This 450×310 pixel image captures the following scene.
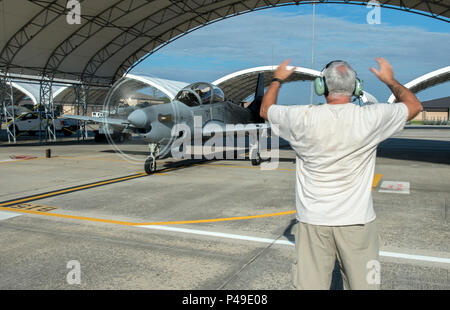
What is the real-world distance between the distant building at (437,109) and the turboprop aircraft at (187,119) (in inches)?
3459

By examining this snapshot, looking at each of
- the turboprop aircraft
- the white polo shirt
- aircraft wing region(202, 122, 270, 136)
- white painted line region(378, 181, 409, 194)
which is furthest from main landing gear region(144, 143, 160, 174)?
the white polo shirt

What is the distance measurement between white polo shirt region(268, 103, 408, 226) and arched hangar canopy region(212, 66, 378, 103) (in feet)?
148

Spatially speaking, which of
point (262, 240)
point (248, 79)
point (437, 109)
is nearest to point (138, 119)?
point (262, 240)

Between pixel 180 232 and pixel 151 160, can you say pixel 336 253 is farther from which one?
pixel 151 160

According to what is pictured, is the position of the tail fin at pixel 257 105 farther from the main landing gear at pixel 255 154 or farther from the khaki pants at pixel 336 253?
the khaki pants at pixel 336 253

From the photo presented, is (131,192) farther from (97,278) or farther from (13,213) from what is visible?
(97,278)

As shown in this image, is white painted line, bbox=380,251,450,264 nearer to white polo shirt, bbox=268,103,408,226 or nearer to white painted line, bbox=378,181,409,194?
white polo shirt, bbox=268,103,408,226

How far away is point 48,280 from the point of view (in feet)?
12.8

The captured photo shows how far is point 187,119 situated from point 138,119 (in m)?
2.01

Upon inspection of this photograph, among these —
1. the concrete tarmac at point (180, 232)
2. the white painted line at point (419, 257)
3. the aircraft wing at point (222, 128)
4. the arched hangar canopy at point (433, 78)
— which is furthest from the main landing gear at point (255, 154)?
the arched hangar canopy at point (433, 78)

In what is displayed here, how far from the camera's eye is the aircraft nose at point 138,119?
1016 centimetres

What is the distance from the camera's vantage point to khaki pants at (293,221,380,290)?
7.56 feet

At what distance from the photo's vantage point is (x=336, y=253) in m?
2.44
